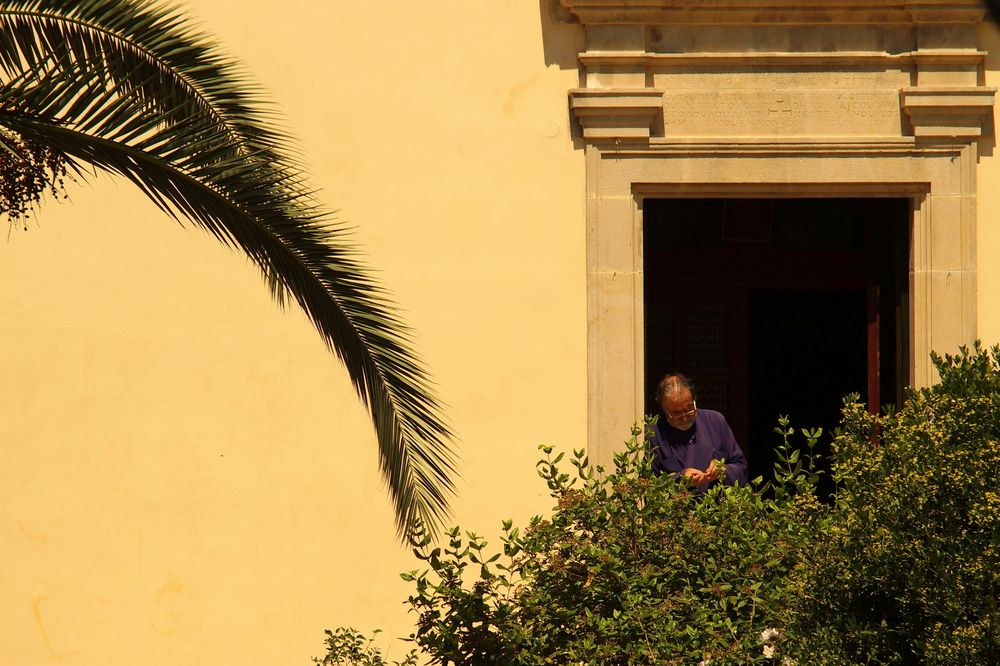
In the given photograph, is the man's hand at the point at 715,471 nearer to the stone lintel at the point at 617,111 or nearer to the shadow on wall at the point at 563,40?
the stone lintel at the point at 617,111

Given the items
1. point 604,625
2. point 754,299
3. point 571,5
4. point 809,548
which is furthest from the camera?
point 754,299

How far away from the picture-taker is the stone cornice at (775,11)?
7.40 m

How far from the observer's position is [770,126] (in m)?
7.50

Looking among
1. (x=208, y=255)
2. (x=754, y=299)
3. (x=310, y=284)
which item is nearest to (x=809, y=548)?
(x=310, y=284)

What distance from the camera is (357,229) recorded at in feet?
24.6

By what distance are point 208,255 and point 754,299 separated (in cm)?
499

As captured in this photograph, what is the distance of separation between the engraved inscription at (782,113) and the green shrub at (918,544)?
10.0 feet

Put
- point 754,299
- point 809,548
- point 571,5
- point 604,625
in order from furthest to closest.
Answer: point 754,299
point 571,5
point 604,625
point 809,548

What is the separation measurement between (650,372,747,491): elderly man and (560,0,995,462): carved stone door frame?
79 cm

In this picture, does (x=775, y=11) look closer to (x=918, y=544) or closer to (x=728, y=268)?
Result: (x=728, y=268)

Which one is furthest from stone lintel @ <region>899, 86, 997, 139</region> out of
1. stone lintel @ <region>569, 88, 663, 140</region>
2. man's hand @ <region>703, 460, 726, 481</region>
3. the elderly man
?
man's hand @ <region>703, 460, 726, 481</region>

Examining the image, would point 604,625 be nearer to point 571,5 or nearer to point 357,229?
point 357,229

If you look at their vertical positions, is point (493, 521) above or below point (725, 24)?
below

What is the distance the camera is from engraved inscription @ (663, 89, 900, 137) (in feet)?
24.6
